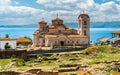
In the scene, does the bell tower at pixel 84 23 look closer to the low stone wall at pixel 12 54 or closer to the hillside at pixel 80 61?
the hillside at pixel 80 61

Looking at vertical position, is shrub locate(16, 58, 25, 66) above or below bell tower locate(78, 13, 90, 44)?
below

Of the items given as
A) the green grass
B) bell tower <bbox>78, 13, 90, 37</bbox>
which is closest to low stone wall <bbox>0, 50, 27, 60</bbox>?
the green grass

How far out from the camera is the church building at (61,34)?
67625 mm

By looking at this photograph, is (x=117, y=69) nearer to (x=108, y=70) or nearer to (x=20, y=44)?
(x=108, y=70)

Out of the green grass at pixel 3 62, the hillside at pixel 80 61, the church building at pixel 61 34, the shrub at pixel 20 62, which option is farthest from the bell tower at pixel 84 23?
the green grass at pixel 3 62

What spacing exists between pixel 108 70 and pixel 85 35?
113 feet

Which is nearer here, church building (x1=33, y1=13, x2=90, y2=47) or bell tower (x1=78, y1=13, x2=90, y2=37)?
church building (x1=33, y1=13, x2=90, y2=47)

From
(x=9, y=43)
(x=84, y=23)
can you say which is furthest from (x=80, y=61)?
(x=84, y=23)

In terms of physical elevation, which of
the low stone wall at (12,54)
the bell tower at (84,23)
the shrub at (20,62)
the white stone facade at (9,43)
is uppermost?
the bell tower at (84,23)

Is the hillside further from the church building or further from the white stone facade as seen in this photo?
the church building

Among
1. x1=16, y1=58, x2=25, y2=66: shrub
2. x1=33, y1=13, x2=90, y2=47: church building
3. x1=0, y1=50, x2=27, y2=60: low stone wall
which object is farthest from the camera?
x1=33, y1=13, x2=90, y2=47: church building

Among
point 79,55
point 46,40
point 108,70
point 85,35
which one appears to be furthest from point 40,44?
point 108,70

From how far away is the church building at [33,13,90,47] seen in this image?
67.6 meters

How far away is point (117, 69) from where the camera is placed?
131ft
